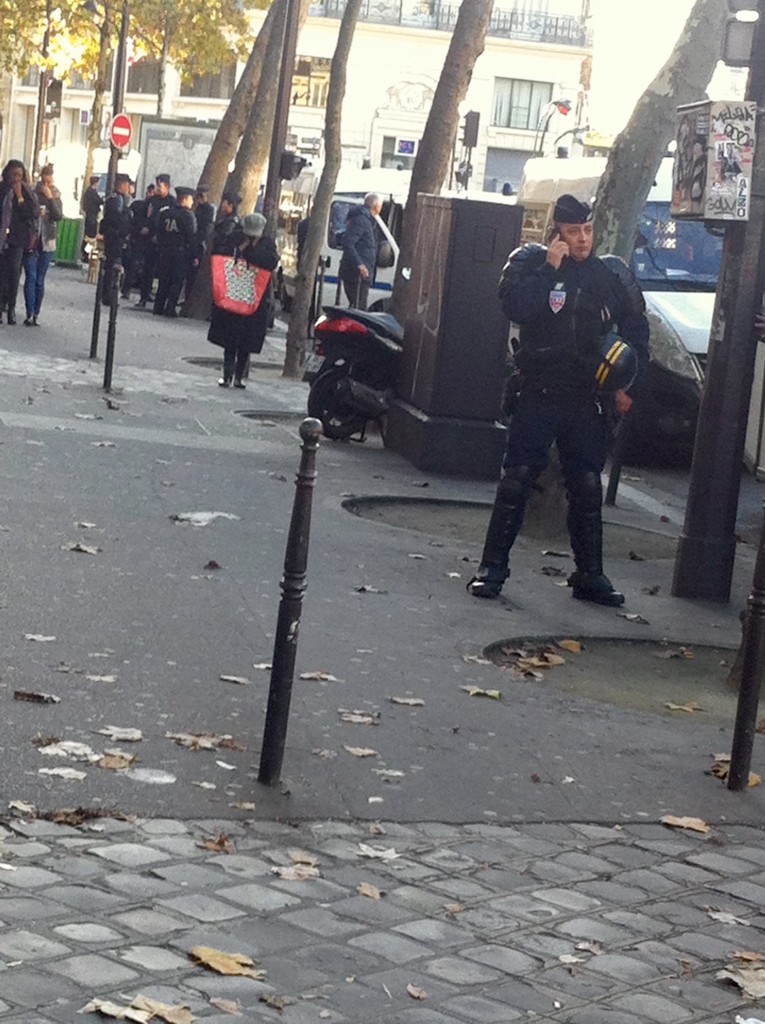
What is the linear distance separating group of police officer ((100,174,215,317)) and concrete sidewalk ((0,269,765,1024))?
17840 mm

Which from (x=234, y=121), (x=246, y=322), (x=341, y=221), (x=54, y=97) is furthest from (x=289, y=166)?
(x=54, y=97)

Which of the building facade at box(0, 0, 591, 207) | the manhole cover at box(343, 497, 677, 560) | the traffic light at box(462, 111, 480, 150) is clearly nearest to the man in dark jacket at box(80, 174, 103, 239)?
the traffic light at box(462, 111, 480, 150)

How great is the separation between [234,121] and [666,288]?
1996 centimetres

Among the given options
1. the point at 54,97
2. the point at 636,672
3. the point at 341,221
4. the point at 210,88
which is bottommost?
the point at 636,672

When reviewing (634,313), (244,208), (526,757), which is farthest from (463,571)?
(244,208)

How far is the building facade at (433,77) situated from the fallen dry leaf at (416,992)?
69588 mm

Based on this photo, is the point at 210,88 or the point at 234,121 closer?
the point at 234,121

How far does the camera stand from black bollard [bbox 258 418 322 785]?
6.22m

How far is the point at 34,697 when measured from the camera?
7074mm

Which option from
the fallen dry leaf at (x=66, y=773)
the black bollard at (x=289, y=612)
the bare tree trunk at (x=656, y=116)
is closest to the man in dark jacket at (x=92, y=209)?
the bare tree trunk at (x=656, y=116)

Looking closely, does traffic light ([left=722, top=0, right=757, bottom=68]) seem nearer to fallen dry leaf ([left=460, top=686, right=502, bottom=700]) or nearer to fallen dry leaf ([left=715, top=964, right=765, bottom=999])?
fallen dry leaf ([left=460, top=686, right=502, bottom=700])

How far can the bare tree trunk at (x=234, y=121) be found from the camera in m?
38.9

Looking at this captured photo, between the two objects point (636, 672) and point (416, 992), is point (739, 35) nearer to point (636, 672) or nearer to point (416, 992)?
point (636, 672)

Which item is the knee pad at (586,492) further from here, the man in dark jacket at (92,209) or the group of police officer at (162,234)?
the man in dark jacket at (92,209)
